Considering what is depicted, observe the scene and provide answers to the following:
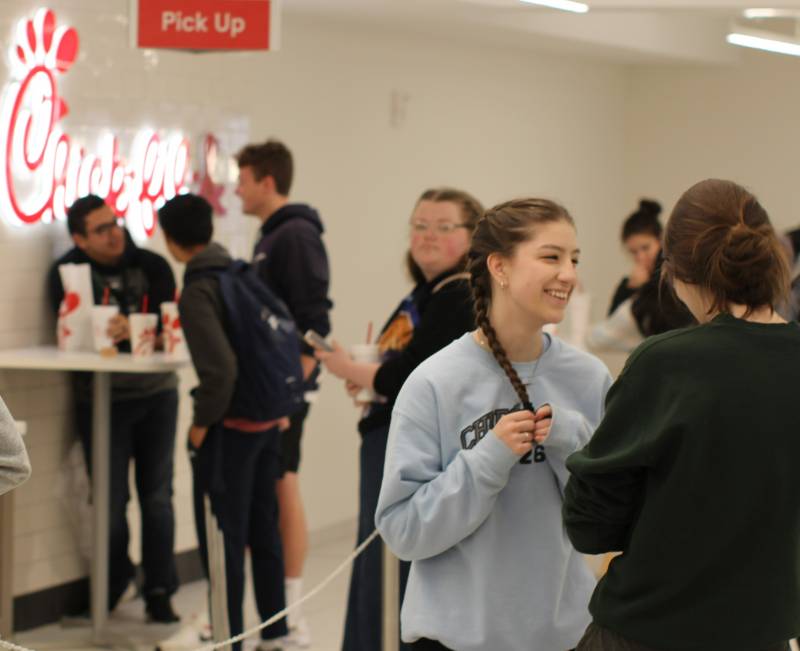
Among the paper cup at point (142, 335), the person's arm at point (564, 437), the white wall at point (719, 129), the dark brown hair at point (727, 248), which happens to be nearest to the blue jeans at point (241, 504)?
the paper cup at point (142, 335)

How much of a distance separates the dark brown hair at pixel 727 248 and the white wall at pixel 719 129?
7.79 metres

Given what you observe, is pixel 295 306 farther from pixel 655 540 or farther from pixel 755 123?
pixel 755 123

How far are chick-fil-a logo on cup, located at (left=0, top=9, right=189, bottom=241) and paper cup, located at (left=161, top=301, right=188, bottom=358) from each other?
0.82 meters

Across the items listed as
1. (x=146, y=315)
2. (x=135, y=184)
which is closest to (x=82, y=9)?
(x=135, y=184)

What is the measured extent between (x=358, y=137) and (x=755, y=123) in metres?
3.97

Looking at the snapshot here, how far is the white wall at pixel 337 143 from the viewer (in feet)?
17.5

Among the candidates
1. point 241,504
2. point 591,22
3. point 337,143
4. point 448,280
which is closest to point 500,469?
point 448,280

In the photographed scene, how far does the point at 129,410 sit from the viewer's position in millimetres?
5312

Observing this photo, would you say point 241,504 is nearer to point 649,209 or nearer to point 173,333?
point 173,333

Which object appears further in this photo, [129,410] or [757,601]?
[129,410]

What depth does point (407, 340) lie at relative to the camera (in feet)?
12.1

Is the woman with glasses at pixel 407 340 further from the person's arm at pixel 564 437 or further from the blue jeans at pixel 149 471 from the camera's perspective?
the blue jeans at pixel 149 471

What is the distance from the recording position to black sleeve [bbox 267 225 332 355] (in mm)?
5215

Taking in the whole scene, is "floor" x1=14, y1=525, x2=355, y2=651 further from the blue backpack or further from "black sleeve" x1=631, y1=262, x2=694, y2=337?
"black sleeve" x1=631, y1=262, x2=694, y2=337
